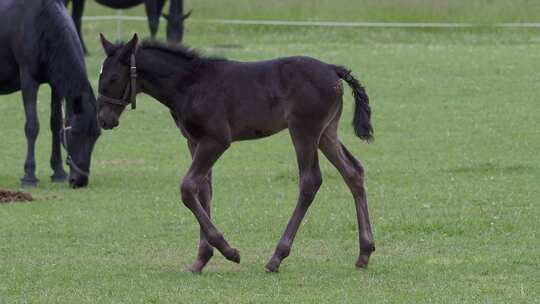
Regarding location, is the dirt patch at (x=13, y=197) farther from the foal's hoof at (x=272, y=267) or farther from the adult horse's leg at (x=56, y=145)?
the foal's hoof at (x=272, y=267)

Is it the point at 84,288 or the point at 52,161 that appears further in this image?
the point at 52,161

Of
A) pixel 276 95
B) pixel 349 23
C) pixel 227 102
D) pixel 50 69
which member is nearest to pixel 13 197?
pixel 50 69

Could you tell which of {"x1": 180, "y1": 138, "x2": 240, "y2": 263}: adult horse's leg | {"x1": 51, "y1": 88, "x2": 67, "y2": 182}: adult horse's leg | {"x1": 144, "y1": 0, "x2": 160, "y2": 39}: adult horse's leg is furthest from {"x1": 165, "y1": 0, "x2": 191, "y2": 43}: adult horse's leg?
{"x1": 180, "y1": 138, "x2": 240, "y2": 263}: adult horse's leg

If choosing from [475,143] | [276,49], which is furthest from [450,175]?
[276,49]

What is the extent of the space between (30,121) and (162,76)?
6.64 metres

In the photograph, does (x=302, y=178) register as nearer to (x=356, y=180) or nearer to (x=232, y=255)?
(x=356, y=180)

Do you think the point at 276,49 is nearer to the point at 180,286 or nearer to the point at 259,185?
the point at 259,185

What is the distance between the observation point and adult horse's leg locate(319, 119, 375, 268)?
10.5 metres

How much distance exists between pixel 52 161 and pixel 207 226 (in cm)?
731

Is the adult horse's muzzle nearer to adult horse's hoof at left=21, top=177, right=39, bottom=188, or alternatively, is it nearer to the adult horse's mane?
the adult horse's mane

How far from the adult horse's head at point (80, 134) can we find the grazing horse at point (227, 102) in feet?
17.8

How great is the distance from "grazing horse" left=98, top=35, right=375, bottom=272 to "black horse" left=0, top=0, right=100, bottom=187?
5397 mm

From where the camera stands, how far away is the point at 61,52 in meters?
15.8

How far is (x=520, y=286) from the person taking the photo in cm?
955
